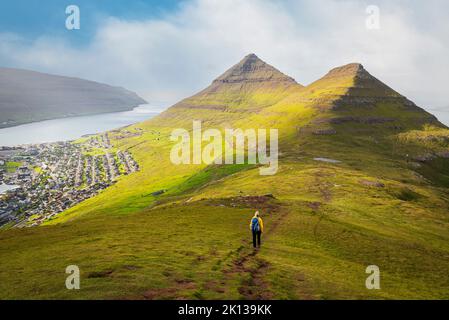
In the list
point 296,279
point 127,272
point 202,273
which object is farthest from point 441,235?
point 127,272
